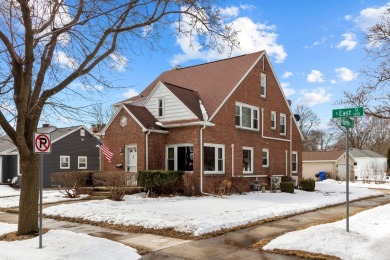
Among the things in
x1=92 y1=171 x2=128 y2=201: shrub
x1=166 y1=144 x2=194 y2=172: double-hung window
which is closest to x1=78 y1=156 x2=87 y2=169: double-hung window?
x1=166 y1=144 x2=194 y2=172: double-hung window

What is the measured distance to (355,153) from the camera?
58312mm

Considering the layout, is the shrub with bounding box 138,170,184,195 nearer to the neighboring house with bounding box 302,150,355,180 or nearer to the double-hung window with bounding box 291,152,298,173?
the double-hung window with bounding box 291,152,298,173

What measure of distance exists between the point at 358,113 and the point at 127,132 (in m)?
14.2

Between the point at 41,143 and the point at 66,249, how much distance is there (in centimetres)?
238

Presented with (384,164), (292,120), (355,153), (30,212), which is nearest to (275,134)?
(292,120)

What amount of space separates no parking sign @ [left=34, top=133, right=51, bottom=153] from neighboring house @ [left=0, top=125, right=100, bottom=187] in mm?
23477

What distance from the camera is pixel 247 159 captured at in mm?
23250

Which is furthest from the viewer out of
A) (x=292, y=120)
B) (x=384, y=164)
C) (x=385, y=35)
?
(x=384, y=164)

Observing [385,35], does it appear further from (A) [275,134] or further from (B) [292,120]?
(B) [292,120]

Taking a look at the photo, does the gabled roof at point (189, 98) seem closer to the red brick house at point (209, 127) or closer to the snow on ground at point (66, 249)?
the red brick house at point (209, 127)

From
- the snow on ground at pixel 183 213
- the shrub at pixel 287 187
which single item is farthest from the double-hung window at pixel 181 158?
the shrub at pixel 287 187

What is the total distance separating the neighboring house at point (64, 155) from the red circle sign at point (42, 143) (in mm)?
23477

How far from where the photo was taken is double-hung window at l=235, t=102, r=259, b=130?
22594 mm

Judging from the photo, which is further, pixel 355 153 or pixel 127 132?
pixel 355 153
